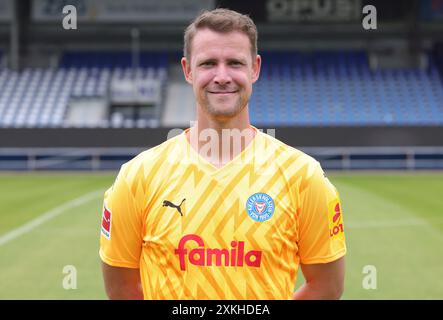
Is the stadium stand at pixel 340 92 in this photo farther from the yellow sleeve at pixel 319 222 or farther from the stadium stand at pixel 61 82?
the yellow sleeve at pixel 319 222

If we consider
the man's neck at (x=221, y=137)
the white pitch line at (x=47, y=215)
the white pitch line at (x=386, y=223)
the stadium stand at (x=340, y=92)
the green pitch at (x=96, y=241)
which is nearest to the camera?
the man's neck at (x=221, y=137)

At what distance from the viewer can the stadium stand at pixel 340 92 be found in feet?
87.0

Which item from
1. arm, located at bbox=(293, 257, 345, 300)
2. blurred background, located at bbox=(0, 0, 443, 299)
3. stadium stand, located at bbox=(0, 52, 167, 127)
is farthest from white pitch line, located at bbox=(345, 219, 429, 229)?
stadium stand, located at bbox=(0, 52, 167, 127)

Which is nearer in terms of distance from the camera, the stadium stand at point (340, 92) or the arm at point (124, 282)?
the arm at point (124, 282)

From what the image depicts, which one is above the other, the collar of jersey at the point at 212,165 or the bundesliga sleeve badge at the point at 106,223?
the collar of jersey at the point at 212,165

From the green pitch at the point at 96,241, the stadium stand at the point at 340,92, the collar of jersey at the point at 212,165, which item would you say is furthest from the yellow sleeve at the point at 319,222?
the stadium stand at the point at 340,92

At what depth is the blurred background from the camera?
23.2 m

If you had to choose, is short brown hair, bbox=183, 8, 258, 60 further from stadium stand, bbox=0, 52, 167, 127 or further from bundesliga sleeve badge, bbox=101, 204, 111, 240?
stadium stand, bbox=0, 52, 167, 127

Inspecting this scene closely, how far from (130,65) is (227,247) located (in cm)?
2979

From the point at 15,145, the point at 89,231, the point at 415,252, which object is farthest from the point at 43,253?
the point at 15,145

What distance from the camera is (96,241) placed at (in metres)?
9.05

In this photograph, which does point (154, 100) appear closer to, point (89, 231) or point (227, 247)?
point (89, 231)

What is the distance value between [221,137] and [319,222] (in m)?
0.52

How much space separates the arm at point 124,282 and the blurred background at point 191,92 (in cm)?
1132
